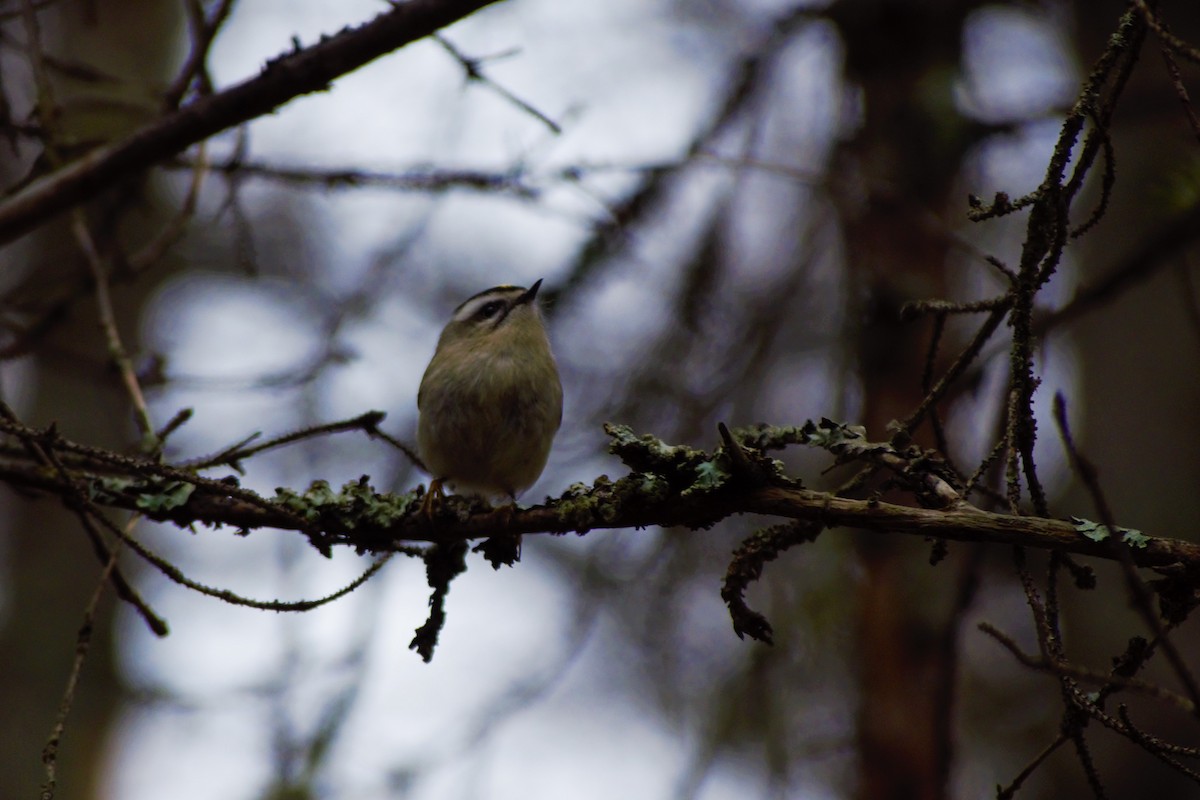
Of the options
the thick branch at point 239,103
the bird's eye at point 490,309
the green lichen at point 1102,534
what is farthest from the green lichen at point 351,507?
the bird's eye at point 490,309

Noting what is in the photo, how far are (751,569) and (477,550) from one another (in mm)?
684

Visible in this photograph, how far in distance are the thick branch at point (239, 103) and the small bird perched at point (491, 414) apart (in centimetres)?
152

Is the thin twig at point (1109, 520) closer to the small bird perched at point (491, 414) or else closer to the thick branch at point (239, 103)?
the thick branch at point (239, 103)

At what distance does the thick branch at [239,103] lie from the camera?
216 cm

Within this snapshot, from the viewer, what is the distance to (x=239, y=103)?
2229 mm

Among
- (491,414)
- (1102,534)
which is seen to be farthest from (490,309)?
(1102,534)

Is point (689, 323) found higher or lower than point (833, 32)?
lower

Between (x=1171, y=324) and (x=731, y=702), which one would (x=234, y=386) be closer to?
(x=731, y=702)

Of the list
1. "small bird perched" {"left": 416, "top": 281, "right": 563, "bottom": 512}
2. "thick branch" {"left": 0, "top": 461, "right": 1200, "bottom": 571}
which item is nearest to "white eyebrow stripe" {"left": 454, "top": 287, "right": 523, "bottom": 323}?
"small bird perched" {"left": 416, "top": 281, "right": 563, "bottom": 512}

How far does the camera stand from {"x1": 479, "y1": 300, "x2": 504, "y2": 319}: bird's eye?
13.9 feet

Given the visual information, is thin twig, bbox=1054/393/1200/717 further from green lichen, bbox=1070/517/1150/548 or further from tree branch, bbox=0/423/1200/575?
green lichen, bbox=1070/517/1150/548

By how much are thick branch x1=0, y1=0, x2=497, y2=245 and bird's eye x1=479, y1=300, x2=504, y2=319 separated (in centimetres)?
198

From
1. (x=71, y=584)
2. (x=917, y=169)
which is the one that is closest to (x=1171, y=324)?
(x=917, y=169)

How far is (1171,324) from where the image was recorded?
6887 millimetres
